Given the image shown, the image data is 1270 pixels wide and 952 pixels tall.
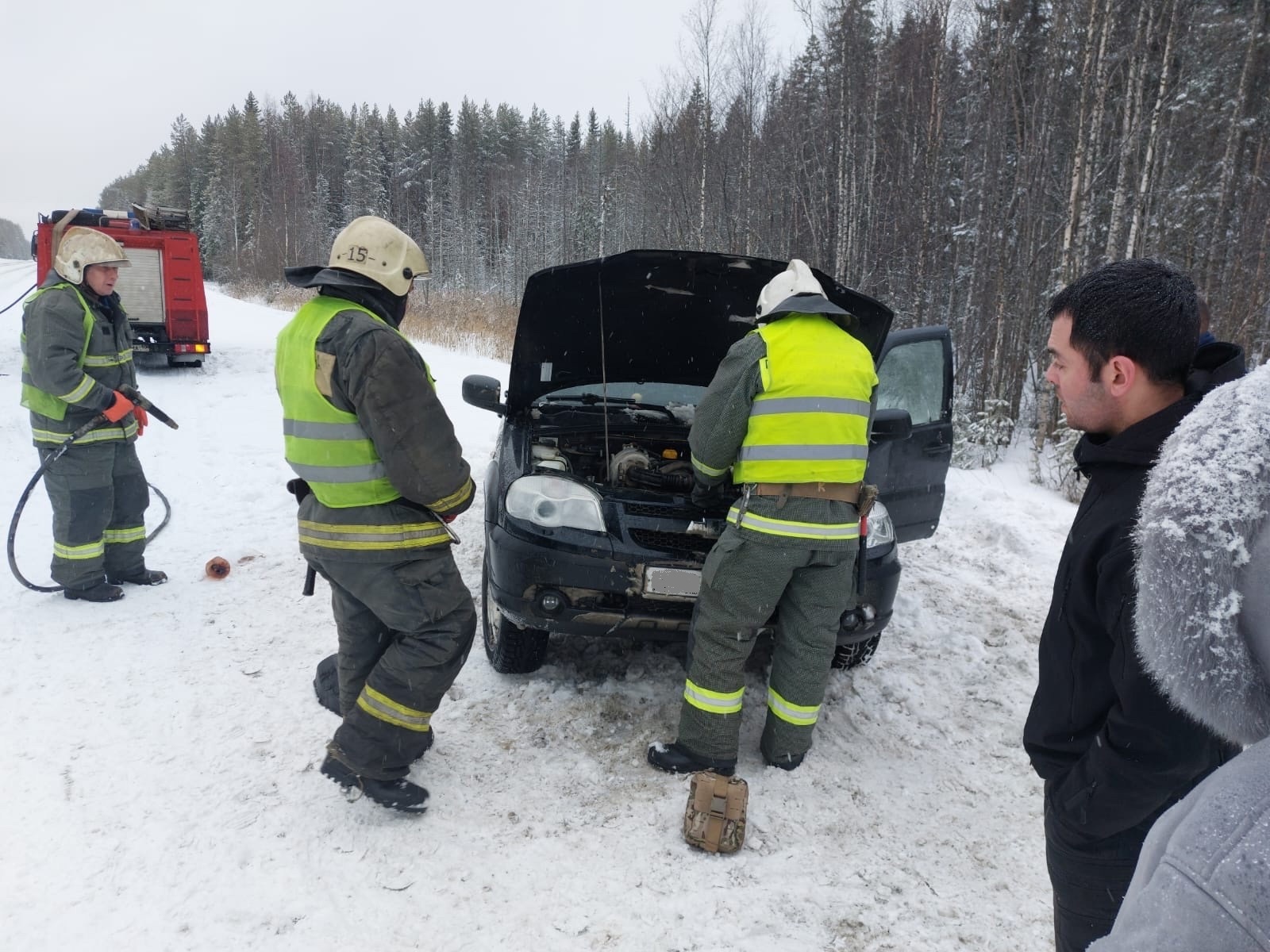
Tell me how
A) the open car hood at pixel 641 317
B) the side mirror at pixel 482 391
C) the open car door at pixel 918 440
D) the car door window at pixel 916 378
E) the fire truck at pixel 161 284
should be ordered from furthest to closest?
the fire truck at pixel 161 284, the car door window at pixel 916 378, the open car door at pixel 918 440, the side mirror at pixel 482 391, the open car hood at pixel 641 317

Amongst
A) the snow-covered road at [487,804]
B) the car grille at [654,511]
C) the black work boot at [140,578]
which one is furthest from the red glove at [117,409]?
the car grille at [654,511]

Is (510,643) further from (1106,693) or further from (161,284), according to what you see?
(161,284)

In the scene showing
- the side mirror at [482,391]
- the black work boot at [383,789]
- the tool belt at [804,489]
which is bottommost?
the black work boot at [383,789]

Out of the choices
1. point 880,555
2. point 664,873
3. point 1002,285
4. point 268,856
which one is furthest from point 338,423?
point 1002,285

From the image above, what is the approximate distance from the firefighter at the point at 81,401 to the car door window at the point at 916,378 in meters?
4.75

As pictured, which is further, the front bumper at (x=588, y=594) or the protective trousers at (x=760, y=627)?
the front bumper at (x=588, y=594)

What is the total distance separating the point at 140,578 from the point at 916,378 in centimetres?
518

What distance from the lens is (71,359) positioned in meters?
4.10

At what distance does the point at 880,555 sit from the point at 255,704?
114 inches

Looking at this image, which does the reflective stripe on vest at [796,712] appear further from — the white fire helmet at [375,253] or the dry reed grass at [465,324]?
the dry reed grass at [465,324]

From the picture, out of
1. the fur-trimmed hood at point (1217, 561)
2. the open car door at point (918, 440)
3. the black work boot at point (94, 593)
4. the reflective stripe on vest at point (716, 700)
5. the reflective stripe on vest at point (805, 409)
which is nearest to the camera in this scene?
→ the fur-trimmed hood at point (1217, 561)

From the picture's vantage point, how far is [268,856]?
2486 millimetres

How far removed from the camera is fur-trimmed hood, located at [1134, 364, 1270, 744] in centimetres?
77

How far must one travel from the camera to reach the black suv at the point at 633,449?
316 cm
